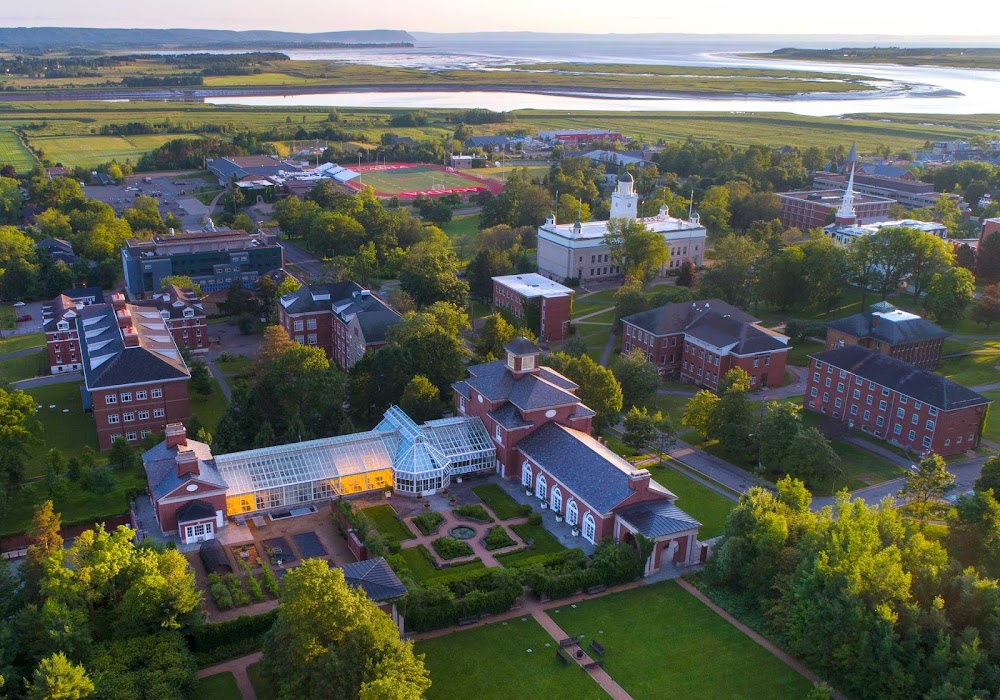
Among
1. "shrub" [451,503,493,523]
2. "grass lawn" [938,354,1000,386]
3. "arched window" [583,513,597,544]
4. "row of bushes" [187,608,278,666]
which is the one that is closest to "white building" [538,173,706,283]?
"grass lawn" [938,354,1000,386]

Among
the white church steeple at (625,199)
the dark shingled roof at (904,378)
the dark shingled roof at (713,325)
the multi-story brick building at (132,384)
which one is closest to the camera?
the dark shingled roof at (904,378)

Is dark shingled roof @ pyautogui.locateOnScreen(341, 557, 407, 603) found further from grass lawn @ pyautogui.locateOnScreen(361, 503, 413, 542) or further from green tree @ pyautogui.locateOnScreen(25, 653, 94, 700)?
green tree @ pyautogui.locateOnScreen(25, 653, 94, 700)

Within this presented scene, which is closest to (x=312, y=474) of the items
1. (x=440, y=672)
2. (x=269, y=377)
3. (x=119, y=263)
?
(x=269, y=377)

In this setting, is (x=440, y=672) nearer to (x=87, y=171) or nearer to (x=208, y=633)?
(x=208, y=633)

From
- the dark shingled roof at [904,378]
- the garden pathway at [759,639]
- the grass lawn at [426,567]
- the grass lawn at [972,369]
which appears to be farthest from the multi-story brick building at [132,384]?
the grass lawn at [972,369]

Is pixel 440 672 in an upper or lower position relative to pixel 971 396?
lower

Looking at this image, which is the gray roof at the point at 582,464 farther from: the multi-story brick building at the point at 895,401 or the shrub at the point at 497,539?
the multi-story brick building at the point at 895,401
